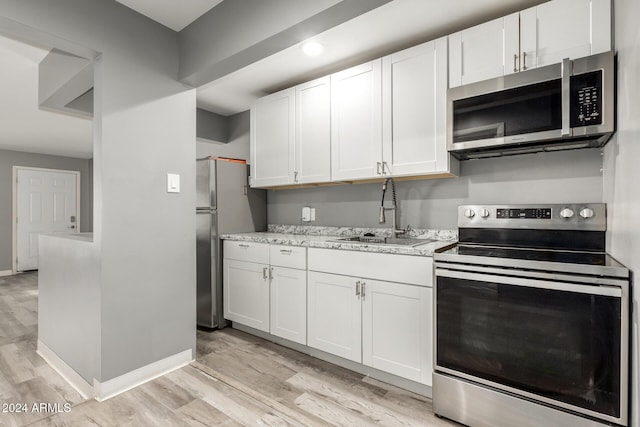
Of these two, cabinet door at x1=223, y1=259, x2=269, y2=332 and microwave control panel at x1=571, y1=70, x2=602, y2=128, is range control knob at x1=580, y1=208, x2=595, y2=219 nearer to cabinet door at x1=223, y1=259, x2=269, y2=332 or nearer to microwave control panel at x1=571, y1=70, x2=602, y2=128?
microwave control panel at x1=571, y1=70, x2=602, y2=128

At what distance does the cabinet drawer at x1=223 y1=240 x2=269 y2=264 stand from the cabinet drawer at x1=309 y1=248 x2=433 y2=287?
1.64 feet

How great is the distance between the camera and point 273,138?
3047 millimetres

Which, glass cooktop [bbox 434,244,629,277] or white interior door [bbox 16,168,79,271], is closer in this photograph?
glass cooktop [bbox 434,244,629,277]

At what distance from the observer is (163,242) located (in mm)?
2178

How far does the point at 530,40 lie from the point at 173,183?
7.56 ft

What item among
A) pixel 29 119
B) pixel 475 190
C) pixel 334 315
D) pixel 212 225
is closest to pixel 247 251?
pixel 212 225

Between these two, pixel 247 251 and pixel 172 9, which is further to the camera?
pixel 247 251

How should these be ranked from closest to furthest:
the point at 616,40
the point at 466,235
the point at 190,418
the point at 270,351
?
the point at 616,40 → the point at 190,418 → the point at 466,235 → the point at 270,351

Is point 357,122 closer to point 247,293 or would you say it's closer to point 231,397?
point 247,293

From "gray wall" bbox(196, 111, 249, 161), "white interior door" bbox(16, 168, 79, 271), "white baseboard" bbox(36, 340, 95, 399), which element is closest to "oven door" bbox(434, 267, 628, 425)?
"white baseboard" bbox(36, 340, 95, 399)

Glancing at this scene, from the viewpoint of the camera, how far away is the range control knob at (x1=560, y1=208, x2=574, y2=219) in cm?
183

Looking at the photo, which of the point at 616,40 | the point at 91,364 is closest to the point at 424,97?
the point at 616,40

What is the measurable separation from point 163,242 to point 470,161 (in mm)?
2159

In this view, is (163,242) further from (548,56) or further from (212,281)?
(548,56)
